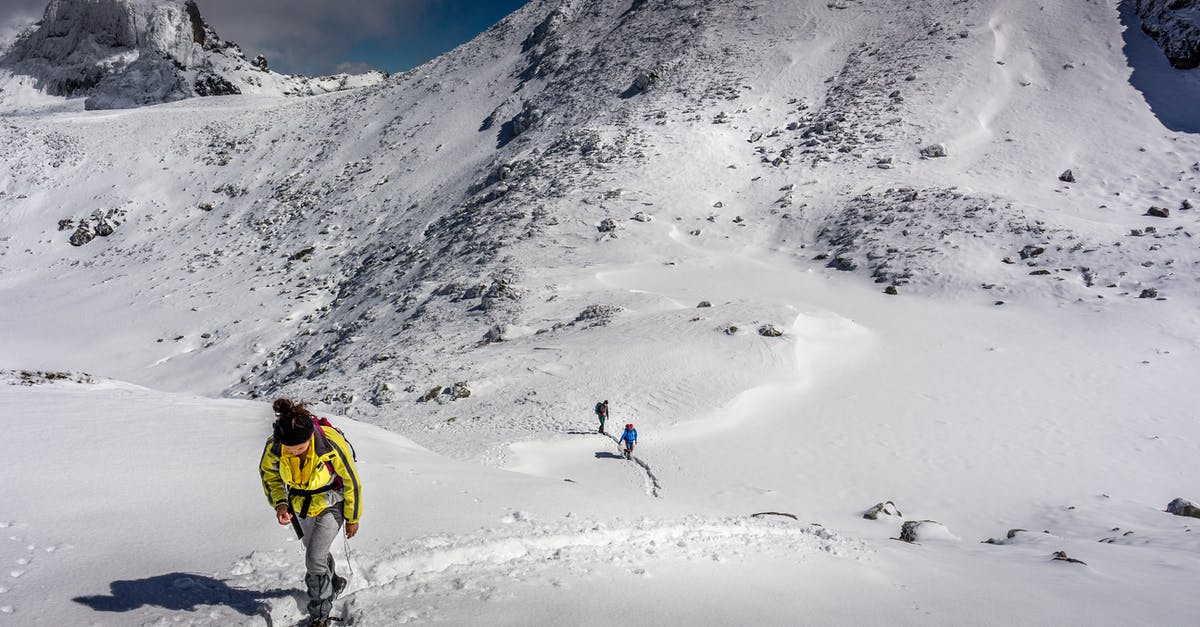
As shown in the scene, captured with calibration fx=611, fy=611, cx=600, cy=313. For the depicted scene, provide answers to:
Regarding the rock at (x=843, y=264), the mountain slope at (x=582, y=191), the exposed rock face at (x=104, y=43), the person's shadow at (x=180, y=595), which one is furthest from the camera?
the exposed rock face at (x=104, y=43)

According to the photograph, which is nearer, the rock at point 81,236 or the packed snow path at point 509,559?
the packed snow path at point 509,559

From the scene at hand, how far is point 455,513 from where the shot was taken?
7492 millimetres

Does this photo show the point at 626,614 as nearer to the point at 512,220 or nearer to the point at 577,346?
the point at 577,346

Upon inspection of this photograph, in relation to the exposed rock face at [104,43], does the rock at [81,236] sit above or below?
below

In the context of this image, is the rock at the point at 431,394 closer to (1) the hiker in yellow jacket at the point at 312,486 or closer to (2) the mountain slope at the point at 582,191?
(2) the mountain slope at the point at 582,191

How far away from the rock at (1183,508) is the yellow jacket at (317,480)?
52.8ft

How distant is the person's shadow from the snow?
0.04 meters

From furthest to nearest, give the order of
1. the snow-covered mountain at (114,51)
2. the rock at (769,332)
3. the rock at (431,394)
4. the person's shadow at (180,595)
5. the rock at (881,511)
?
the snow-covered mountain at (114,51) < the rock at (769,332) < the rock at (431,394) < the rock at (881,511) < the person's shadow at (180,595)

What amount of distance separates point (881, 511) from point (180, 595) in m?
13.2

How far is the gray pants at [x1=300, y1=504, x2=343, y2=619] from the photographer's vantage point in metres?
4.71

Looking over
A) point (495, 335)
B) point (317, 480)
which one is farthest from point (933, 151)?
point (317, 480)

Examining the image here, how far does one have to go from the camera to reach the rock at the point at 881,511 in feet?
44.3

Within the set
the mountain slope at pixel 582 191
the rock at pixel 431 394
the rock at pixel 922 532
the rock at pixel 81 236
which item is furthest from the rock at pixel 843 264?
the rock at pixel 81 236

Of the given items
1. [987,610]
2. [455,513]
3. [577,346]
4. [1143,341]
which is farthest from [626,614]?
[1143,341]
